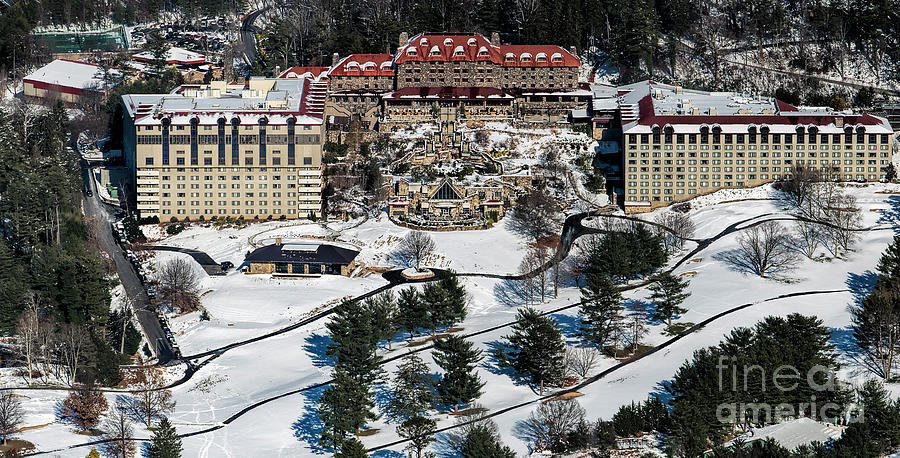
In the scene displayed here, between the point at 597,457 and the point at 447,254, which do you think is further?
the point at 447,254

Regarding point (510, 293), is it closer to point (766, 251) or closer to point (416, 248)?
point (416, 248)

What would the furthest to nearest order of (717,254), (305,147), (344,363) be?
(305,147) < (717,254) < (344,363)

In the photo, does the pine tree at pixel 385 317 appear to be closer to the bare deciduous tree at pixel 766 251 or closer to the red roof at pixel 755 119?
the bare deciduous tree at pixel 766 251

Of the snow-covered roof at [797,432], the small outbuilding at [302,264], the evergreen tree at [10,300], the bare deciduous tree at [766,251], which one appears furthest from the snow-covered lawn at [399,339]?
the evergreen tree at [10,300]

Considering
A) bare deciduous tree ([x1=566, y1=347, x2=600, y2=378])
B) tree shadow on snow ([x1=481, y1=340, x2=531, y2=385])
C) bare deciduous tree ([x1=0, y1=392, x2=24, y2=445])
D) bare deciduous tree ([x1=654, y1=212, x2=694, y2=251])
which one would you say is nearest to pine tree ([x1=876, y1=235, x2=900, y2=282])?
bare deciduous tree ([x1=654, y1=212, x2=694, y2=251])

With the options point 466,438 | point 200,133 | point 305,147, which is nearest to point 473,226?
point 305,147

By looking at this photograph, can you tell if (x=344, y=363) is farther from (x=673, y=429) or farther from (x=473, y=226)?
(x=473, y=226)
